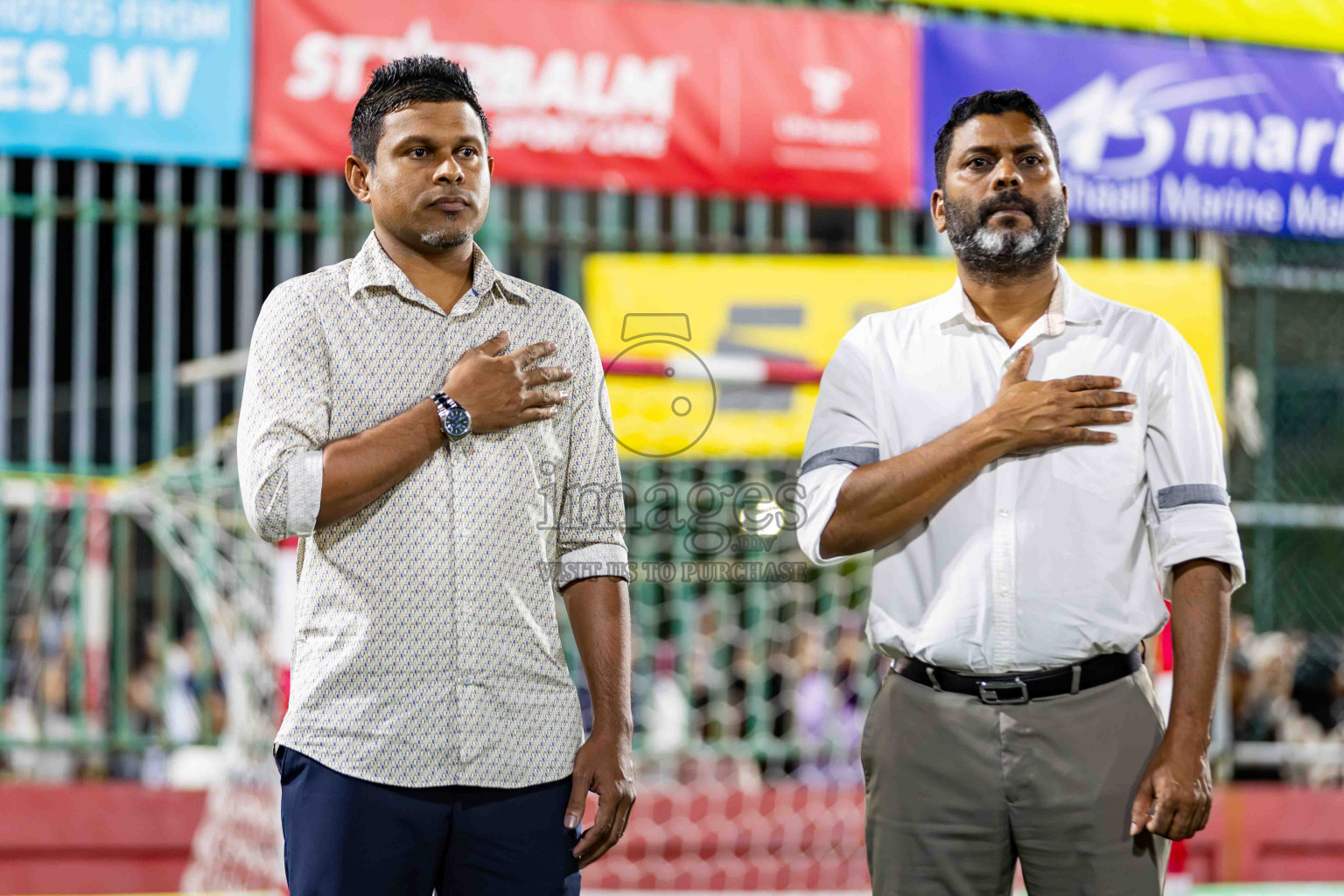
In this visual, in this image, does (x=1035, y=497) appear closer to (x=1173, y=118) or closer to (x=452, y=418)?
(x=452, y=418)

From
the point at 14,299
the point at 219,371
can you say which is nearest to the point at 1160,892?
the point at 219,371

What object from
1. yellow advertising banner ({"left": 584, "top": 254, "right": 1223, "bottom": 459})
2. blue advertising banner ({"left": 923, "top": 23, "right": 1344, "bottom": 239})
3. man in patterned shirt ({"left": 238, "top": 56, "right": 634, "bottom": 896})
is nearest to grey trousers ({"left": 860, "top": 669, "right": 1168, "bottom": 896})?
man in patterned shirt ({"left": 238, "top": 56, "right": 634, "bottom": 896})

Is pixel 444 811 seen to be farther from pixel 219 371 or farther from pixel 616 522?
pixel 219 371

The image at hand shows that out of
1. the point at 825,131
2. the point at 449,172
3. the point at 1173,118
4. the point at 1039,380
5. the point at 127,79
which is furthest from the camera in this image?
the point at 1173,118

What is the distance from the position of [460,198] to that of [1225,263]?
5.46 meters

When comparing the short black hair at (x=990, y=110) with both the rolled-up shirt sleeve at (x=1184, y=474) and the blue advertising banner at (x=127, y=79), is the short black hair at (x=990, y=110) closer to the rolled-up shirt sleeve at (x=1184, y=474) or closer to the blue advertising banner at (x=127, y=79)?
the rolled-up shirt sleeve at (x=1184, y=474)

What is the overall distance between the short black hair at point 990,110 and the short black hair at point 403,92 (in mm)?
846

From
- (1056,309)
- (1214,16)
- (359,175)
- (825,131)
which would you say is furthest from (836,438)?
(1214,16)

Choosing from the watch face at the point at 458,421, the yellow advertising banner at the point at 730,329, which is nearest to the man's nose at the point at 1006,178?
the watch face at the point at 458,421

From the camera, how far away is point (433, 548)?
7.13ft

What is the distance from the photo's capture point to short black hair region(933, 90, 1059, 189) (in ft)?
8.50

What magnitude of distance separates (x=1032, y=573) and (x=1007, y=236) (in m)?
0.59

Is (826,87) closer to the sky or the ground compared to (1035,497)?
closer to the sky

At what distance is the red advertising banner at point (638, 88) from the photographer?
5.79m
